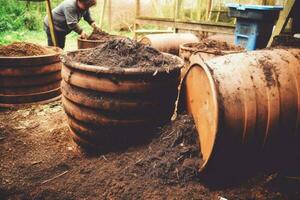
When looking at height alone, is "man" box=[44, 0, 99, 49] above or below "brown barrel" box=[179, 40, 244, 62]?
above

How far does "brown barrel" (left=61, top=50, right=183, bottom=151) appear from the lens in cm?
274

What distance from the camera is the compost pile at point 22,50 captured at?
471 cm

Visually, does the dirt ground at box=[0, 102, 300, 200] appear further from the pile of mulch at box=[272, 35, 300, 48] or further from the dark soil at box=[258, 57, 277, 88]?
the pile of mulch at box=[272, 35, 300, 48]

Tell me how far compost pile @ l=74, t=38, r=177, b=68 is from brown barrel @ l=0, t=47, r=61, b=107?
60.3 inches

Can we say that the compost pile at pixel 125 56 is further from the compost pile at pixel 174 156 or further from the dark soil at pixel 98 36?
the dark soil at pixel 98 36

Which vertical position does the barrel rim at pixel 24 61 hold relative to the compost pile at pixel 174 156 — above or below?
above

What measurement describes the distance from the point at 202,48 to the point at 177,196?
3.43 m

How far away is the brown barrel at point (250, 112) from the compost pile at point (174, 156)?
0.45ft

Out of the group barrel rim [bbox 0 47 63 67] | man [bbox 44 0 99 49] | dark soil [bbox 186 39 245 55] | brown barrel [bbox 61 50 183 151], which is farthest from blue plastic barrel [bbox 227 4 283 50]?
barrel rim [bbox 0 47 63 67]

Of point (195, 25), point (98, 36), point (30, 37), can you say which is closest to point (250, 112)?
point (98, 36)

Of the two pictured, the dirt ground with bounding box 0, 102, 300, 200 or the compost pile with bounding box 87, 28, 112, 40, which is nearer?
the dirt ground with bounding box 0, 102, 300, 200

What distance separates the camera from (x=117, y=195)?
2398mm

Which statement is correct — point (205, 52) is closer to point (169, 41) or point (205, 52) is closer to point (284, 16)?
point (284, 16)

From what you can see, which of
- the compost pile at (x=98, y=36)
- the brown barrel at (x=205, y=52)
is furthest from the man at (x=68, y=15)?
the brown barrel at (x=205, y=52)
